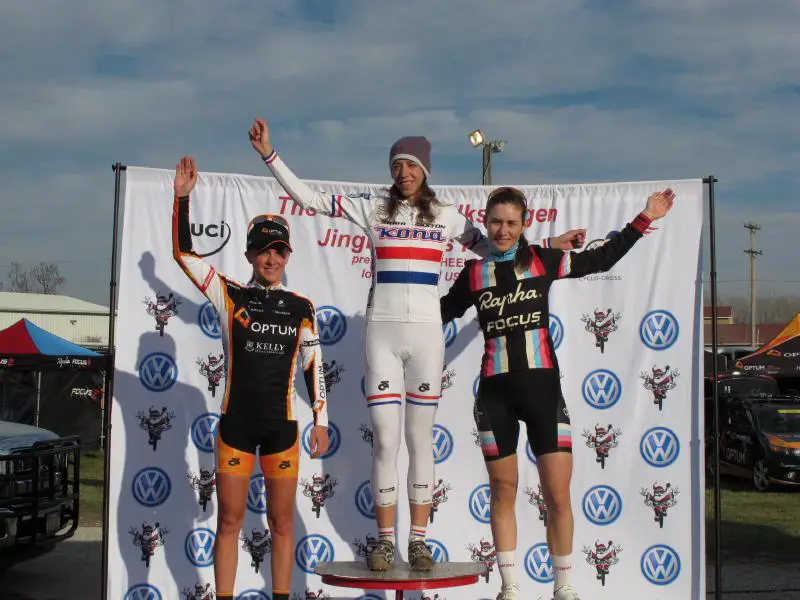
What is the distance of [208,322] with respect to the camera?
6.14 m

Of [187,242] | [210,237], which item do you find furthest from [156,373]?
[187,242]

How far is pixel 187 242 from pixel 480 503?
7.96 feet

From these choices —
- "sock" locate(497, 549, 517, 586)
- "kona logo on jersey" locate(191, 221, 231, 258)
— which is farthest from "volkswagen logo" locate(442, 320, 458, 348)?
"sock" locate(497, 549, 517, 586)

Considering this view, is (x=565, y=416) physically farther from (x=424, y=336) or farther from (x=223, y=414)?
(x=223, y=414)

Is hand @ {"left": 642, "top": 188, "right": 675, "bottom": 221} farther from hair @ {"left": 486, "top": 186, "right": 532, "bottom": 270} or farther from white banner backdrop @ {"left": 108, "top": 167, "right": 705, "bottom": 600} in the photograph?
white banner backdrop @ {"left": 108, "top": 167, "right": 705, "bottom": 600}

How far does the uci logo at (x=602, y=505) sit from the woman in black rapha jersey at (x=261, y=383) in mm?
1933

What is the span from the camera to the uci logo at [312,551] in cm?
606

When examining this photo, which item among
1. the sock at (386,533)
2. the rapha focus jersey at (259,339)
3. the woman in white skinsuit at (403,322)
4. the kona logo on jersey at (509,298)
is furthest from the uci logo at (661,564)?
the rapha focus jersey at (259,339)

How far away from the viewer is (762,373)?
18.8 m

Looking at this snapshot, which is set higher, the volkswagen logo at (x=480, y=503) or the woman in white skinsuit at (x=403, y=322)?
the woman in white skinsuit at (x=403, y=322)

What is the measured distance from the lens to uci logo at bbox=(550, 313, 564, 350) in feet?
20.2

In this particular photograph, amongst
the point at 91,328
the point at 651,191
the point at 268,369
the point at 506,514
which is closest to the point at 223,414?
the point at 268,369

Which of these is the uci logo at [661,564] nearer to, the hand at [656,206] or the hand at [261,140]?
the hand at [656,206]

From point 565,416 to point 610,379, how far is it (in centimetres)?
142
